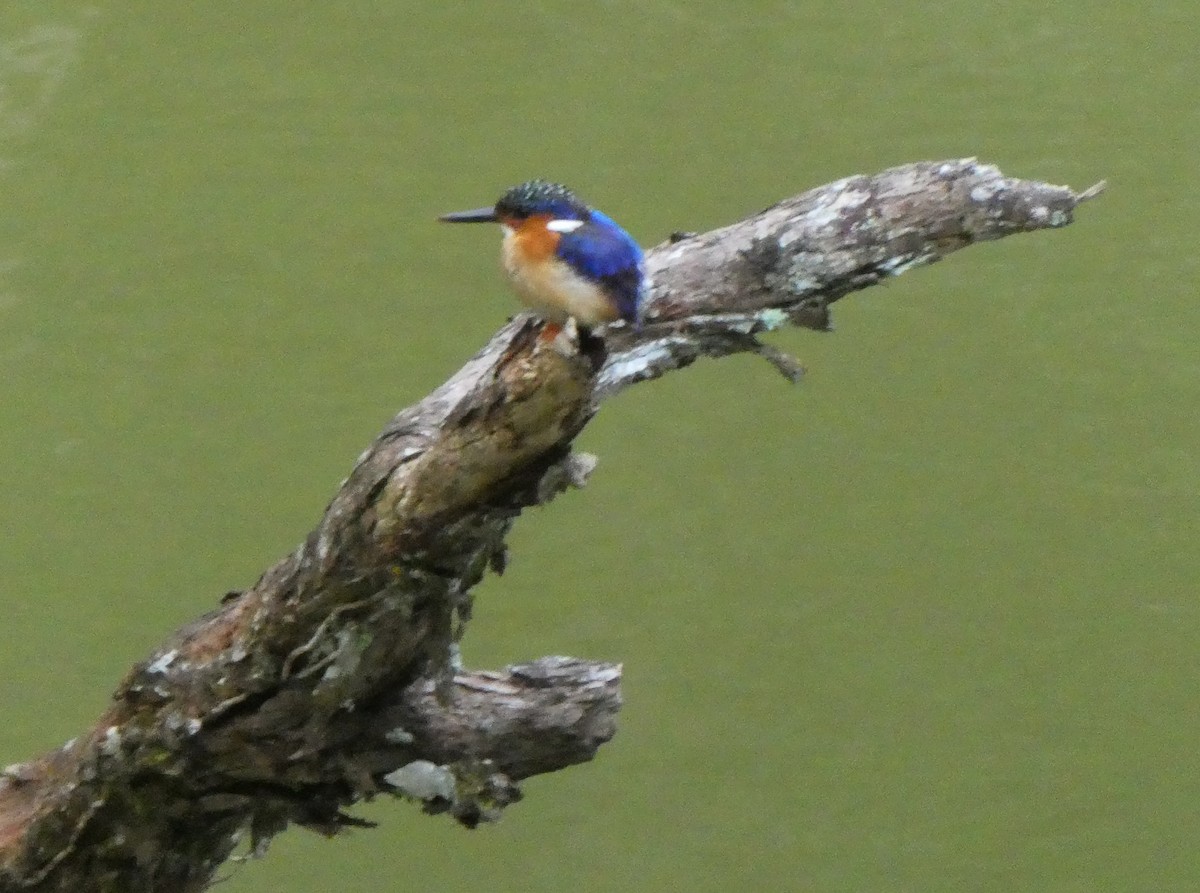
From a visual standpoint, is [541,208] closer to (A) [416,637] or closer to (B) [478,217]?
(B) [478,217]

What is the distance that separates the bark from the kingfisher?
0.03 meters

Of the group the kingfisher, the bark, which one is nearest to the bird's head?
the kingfisher

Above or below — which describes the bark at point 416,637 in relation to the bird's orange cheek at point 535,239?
below

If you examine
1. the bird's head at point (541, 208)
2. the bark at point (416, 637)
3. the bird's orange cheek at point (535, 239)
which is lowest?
the bark at point (416, 637)

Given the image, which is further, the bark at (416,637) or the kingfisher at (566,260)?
the bark at (416,637)

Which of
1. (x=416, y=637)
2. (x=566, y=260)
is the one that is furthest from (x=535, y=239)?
(x=416, y=637)

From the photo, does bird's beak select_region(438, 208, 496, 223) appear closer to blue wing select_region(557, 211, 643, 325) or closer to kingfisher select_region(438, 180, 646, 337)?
kingfisher select_region(438, 180, 646, 337)

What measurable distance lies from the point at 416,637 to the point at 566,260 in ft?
1.42

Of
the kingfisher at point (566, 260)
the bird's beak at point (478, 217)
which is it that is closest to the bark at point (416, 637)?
the kingfisher at point (566, 260)

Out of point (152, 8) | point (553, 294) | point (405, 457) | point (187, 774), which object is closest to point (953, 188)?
point (553, 294)

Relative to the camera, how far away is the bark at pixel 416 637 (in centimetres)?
133

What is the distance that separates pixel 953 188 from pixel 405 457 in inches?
22.7

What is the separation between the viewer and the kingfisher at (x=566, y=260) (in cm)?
123

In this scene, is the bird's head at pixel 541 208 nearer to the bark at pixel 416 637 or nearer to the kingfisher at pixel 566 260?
the kingfisher at pixel 566 260
